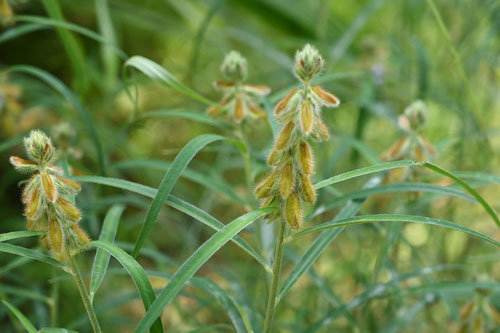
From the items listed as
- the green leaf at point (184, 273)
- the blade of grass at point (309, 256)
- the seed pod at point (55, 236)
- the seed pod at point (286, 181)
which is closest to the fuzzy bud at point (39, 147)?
the seed pod at point (55, 236)

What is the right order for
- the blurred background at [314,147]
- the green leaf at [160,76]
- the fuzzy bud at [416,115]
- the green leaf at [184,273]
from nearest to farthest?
the green leaf at [184,273] → the green leaf at [160,76] → the fuzzy bud at [416,115] → the blurred background at [314,147]

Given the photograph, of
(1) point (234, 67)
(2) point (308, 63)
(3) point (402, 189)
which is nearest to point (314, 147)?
(1) point (234, 67)

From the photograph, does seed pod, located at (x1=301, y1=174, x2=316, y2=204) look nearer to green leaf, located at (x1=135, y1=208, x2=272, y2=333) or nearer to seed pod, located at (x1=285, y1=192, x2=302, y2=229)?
seed pod, located at (x1=285, y1=192, x2=302, y2=229)

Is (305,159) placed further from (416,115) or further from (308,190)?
(416,115)

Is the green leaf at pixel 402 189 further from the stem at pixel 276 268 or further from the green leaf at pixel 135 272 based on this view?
the green leaf at pixel 135 272

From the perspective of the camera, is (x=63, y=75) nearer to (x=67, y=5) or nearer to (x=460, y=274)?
(x=67, y=5)
